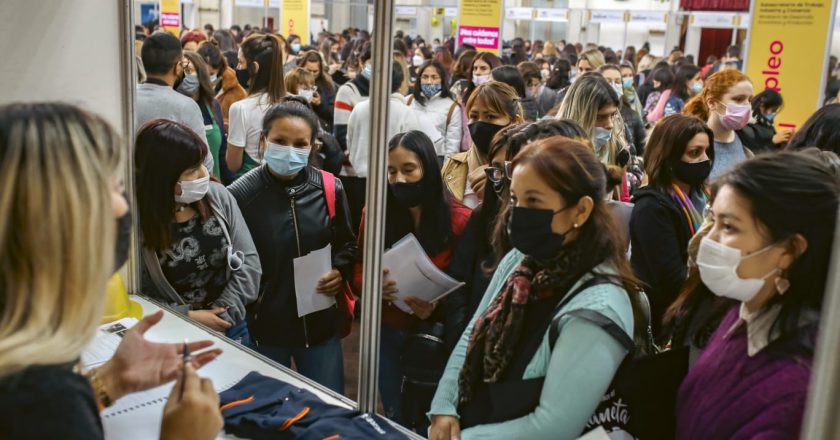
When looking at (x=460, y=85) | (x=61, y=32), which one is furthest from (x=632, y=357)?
(x=460, y=85)

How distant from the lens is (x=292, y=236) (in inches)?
108

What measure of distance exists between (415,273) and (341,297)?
67cm

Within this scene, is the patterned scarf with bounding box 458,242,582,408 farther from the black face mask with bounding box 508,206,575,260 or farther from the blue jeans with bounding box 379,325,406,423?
the blue jeans with bounding box 379,325,406,423

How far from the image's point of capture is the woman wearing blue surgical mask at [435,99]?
545cm

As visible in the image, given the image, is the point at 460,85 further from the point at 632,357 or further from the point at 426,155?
the point at 632,357

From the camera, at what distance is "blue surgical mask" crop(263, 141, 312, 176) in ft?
8.99

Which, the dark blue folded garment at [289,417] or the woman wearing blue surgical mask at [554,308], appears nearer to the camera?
the woman wearing blue surgical mask at [554,308]

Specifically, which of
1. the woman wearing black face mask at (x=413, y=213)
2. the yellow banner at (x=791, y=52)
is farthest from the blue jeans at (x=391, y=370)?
the yellow banner at (x=791, y=52)

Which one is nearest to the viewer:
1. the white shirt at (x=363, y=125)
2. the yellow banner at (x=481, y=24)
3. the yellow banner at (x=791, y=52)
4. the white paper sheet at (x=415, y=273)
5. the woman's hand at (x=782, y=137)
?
the white paper sheet at (x=415, y=273)

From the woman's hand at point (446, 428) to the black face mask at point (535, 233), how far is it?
0.45 meters

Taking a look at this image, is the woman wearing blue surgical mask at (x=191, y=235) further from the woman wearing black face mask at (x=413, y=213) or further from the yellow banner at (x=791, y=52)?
the yellow banner at (x=791, y=52)

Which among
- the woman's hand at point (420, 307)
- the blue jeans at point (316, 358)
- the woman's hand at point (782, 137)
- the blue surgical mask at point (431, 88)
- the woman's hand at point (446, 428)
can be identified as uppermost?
the blue surgical mask at point (431, 88)

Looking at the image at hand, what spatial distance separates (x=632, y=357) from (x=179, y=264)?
65.5 inches

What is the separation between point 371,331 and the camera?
2.10 metres
